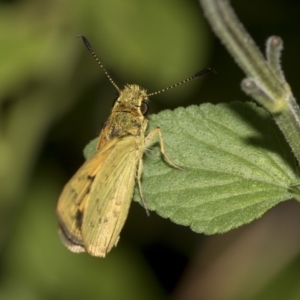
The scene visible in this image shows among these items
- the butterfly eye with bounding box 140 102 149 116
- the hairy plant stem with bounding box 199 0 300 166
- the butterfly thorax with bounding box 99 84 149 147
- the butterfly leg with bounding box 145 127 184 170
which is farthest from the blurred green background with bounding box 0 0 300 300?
the hairy plant stem with bounding box 199 0 300 166

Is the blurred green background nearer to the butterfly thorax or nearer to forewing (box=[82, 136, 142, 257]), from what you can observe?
the butterfly thorax

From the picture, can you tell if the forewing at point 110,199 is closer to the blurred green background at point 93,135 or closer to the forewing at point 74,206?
the forewing at point 74,206

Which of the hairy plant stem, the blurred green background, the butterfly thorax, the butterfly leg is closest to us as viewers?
the hairy plant stem

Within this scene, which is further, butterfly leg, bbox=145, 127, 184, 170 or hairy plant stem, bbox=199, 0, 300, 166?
butterfly leg, bbox=145, 127, 184, 170

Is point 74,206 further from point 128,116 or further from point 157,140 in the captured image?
point 128,116

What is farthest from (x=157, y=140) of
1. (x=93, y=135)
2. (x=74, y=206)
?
(x=93, y=135)

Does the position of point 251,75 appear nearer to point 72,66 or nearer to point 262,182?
point 262,182
